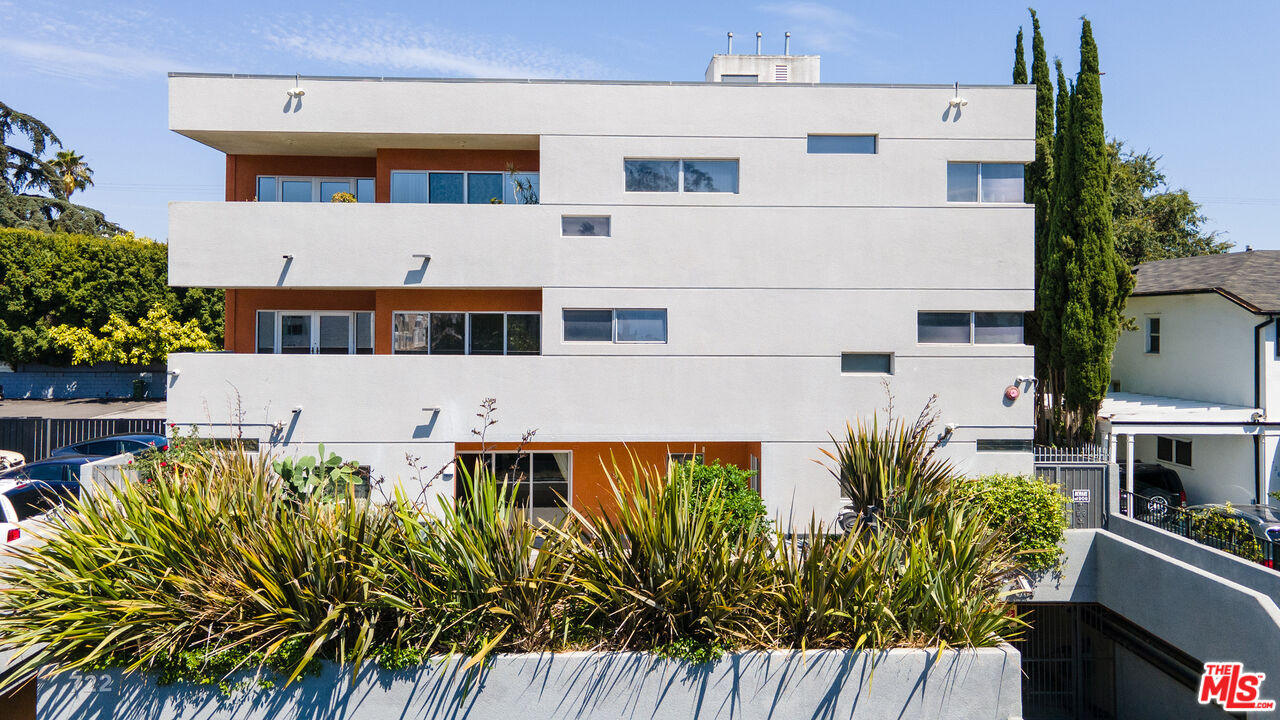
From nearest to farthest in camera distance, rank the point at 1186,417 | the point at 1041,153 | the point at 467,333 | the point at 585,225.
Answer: the point at 585,225 → the point at 467,333 → the point at 1186,417 → the point at 1041,153

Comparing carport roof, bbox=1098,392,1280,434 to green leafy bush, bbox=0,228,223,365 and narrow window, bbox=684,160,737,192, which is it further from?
green leafy bush, bbox=0,228,223,365

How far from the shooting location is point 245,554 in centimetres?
752

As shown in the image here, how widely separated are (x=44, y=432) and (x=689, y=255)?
23.3 meters

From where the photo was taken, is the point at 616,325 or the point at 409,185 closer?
the point at 616,325

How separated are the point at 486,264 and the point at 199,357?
5684 mm

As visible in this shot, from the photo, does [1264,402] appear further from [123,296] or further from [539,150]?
[123,296]

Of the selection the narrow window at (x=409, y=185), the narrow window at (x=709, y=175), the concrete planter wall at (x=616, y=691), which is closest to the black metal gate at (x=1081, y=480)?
the concrete planter wall at (x=616, y=691)

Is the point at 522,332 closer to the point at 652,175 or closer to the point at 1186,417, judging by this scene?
the point at 652,175

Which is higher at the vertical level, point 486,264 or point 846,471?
point 486,264

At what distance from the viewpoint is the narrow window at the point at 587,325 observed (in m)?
14.6

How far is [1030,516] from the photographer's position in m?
12.8

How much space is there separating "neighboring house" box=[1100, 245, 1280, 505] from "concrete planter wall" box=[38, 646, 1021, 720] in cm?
1260

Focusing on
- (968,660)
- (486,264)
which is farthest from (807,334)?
(968,660)

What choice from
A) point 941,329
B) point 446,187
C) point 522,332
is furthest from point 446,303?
point 941,329
